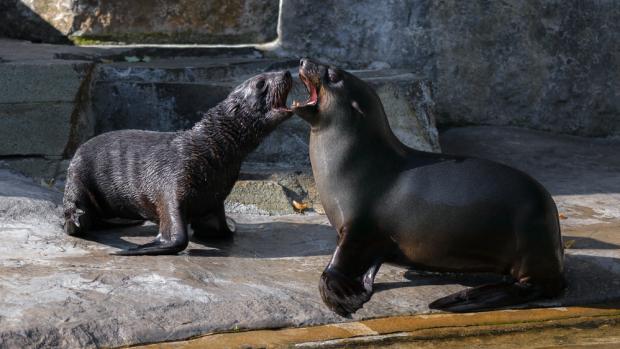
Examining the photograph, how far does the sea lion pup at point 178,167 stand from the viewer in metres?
5.15

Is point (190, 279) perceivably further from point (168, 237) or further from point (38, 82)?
point (38, 82)

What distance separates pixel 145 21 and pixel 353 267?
4.06 metres

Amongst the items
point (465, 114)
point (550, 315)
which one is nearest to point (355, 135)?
point (550, 315)

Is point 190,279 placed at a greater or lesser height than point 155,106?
lesser

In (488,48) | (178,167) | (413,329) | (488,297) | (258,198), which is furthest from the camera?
(488,48)

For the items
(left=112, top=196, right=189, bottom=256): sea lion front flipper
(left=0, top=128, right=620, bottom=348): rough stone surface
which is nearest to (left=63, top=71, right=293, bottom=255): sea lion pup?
(left=112, top=196, right=189, bottom=256): sea lion front flipper

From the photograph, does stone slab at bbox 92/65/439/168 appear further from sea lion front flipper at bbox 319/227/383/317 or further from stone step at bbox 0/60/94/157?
sea lion front flipper at bbox 319/227/383/317

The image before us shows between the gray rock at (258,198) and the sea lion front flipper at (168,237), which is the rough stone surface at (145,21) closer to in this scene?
the gray rock at (258,198)

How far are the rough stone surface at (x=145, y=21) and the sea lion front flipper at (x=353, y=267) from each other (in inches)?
150

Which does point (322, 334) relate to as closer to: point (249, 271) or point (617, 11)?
point (249, 271)

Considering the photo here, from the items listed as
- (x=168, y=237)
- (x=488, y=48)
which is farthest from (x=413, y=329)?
(x=488, y=48)

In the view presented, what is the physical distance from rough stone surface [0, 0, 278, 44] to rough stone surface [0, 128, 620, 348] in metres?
2.15

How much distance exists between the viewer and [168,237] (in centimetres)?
498

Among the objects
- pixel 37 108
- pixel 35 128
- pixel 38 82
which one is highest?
pixel 38 82
